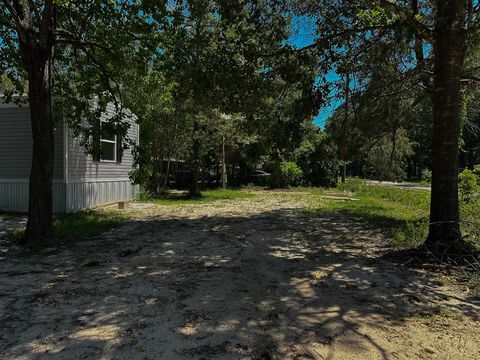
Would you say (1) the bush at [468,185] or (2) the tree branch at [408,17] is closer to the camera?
(2) the tree branch at [408,17]

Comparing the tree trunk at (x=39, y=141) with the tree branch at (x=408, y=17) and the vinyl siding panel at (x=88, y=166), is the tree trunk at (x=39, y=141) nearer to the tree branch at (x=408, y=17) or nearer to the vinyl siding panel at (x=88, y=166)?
the vinyl siding panel at (x=88, y=166)

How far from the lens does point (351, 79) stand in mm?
7984

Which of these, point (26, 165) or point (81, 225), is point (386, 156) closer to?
point (81, 225)

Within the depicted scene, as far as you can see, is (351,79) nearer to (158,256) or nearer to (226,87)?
(226,87)

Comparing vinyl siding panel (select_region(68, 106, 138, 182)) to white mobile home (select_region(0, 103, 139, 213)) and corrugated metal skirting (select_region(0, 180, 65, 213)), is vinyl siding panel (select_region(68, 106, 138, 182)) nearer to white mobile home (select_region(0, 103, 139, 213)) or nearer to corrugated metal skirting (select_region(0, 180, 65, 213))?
white mobile home (select_region(0, 103, 139, 213))

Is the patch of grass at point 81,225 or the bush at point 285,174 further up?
the bush at point 285,174

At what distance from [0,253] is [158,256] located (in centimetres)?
263

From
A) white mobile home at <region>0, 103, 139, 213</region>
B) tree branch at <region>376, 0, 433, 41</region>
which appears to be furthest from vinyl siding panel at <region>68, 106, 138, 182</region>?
tree branch at <region>376, 0, 433, 41</region>

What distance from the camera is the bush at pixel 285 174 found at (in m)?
25.5

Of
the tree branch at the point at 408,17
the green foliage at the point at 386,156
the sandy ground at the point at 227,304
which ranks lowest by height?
the sandy ground at the point at 227,304

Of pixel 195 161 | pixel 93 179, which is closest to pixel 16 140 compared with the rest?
pixel 93 179

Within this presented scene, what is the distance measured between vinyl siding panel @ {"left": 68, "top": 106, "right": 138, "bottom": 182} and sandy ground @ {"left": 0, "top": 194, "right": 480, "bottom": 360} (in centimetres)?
479

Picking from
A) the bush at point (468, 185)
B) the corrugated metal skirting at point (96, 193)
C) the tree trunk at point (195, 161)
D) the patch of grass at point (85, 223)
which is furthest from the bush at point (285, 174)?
the bush at point (468, 185)

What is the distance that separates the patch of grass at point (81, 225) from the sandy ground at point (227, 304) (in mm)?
812
